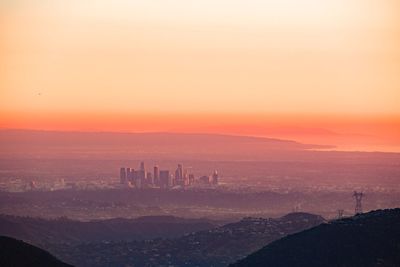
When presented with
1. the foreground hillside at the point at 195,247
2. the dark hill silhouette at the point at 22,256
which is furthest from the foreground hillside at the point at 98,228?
the dark hill silhouette at the point at 22,256

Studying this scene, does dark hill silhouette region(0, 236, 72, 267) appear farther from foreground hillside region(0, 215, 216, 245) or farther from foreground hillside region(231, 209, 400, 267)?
foreground hillside region(0, 215, 216, 245)

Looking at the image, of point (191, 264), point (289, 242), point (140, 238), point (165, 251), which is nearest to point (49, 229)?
point (140, 238)

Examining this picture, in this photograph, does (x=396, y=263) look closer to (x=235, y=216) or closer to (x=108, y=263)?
(x=108, y=263)

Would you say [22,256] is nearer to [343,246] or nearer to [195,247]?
[343,246]

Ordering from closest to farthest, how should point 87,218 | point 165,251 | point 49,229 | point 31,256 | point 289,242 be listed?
point 31,256
point 289,242
point 165,251
point 49,229
point 87,218

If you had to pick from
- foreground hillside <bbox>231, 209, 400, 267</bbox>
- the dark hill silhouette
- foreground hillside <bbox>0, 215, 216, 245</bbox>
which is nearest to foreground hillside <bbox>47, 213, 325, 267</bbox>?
foreground hillside <bbox>0, 215, 216, 245</bbox>
